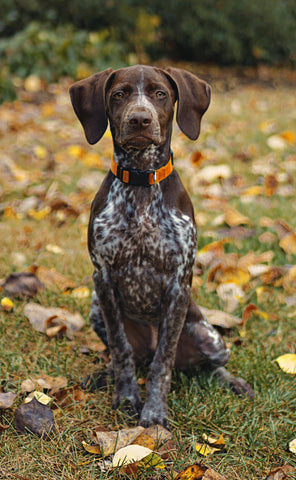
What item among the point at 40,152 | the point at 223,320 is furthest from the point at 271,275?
the point at 40,152

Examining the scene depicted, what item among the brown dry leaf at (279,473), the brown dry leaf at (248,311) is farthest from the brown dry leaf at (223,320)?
the brown dry leaf at (279,473)

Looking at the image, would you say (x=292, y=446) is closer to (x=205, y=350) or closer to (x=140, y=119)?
(x=205, y=350)

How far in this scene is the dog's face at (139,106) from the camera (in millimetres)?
2414

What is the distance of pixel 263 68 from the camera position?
10.9 m

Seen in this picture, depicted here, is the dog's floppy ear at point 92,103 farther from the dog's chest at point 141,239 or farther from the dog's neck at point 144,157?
the dog's chest at point 141,239

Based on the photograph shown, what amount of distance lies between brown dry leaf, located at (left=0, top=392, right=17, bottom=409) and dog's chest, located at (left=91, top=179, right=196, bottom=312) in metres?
0.73

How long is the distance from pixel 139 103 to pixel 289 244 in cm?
222

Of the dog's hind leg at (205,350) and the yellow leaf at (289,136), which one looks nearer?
the dog's hind leg at (205,350)

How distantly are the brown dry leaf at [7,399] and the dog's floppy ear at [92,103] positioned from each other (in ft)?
4.13

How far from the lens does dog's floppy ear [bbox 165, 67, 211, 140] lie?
2.64 m

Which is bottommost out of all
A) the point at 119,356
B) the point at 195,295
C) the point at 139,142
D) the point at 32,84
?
the point at 195,295

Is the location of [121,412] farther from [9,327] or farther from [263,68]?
[263,68]

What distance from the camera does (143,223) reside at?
8.64 ft

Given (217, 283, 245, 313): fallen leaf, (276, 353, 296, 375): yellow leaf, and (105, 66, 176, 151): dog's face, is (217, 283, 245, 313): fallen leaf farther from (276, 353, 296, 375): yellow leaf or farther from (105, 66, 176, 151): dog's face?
(105, 66, 176, 151): dog's face
